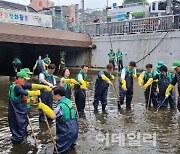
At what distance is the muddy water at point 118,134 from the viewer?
20.7 ft

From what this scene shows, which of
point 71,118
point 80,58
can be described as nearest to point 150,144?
point 71,118

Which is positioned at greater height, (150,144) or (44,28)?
(44,28)

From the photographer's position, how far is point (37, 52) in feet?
93.7

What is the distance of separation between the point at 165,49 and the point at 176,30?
5.16 ft

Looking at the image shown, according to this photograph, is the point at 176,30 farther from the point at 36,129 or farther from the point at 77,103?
the point at 36,129

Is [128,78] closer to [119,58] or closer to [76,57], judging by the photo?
[119,58]

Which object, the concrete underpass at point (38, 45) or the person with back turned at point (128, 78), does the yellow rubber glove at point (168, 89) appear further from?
the concrete underpass at point (38, 45)

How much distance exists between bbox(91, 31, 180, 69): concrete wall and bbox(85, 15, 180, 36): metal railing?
468 millimetres

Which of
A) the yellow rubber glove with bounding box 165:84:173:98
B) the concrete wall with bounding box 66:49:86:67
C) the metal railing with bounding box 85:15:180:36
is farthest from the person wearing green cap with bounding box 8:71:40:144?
the concrete wall with bounding box 66:49:86:67

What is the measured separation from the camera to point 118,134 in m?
7.30

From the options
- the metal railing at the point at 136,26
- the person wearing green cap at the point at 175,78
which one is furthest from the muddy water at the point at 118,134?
the metal railing at the point at 136,26

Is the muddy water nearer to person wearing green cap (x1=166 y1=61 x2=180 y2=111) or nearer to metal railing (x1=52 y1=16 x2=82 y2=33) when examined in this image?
person wearing green cap (x1=166 y1=61 x2=180 y2=111)

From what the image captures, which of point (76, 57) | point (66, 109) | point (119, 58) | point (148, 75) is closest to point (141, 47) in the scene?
point (119, 58)

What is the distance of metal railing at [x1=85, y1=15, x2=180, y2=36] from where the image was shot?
20.4m
